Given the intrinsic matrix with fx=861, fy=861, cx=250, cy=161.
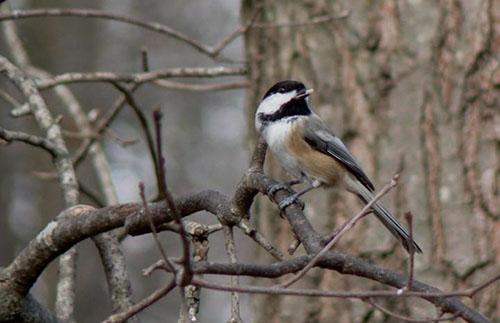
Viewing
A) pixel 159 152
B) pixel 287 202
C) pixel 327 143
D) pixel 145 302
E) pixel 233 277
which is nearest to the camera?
pixel 159 152

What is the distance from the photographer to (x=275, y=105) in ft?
12.2

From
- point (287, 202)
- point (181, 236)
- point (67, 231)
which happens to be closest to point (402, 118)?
point (287, 202)

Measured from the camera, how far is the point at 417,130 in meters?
3.89

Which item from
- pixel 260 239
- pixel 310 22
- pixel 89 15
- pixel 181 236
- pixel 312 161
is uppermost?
pixel 89 15

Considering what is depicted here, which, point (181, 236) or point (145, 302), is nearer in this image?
point (181, 236)

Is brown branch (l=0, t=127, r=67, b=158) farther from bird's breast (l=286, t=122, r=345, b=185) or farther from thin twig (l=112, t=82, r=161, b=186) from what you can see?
bird's breast (l=286, t=122, r=345, b=185)

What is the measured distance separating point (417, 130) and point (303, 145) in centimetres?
56

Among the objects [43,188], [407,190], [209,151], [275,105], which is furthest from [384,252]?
[209,151]

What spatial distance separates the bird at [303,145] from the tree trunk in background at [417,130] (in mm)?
246

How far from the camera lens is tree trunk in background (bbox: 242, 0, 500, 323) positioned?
3.79 meters

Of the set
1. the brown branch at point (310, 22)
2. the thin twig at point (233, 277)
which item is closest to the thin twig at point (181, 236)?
the thin twig at point (233, 277)

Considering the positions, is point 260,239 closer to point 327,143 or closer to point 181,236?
point 181,236

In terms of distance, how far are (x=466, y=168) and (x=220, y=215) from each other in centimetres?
188

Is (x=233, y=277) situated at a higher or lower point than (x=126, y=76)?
lower
